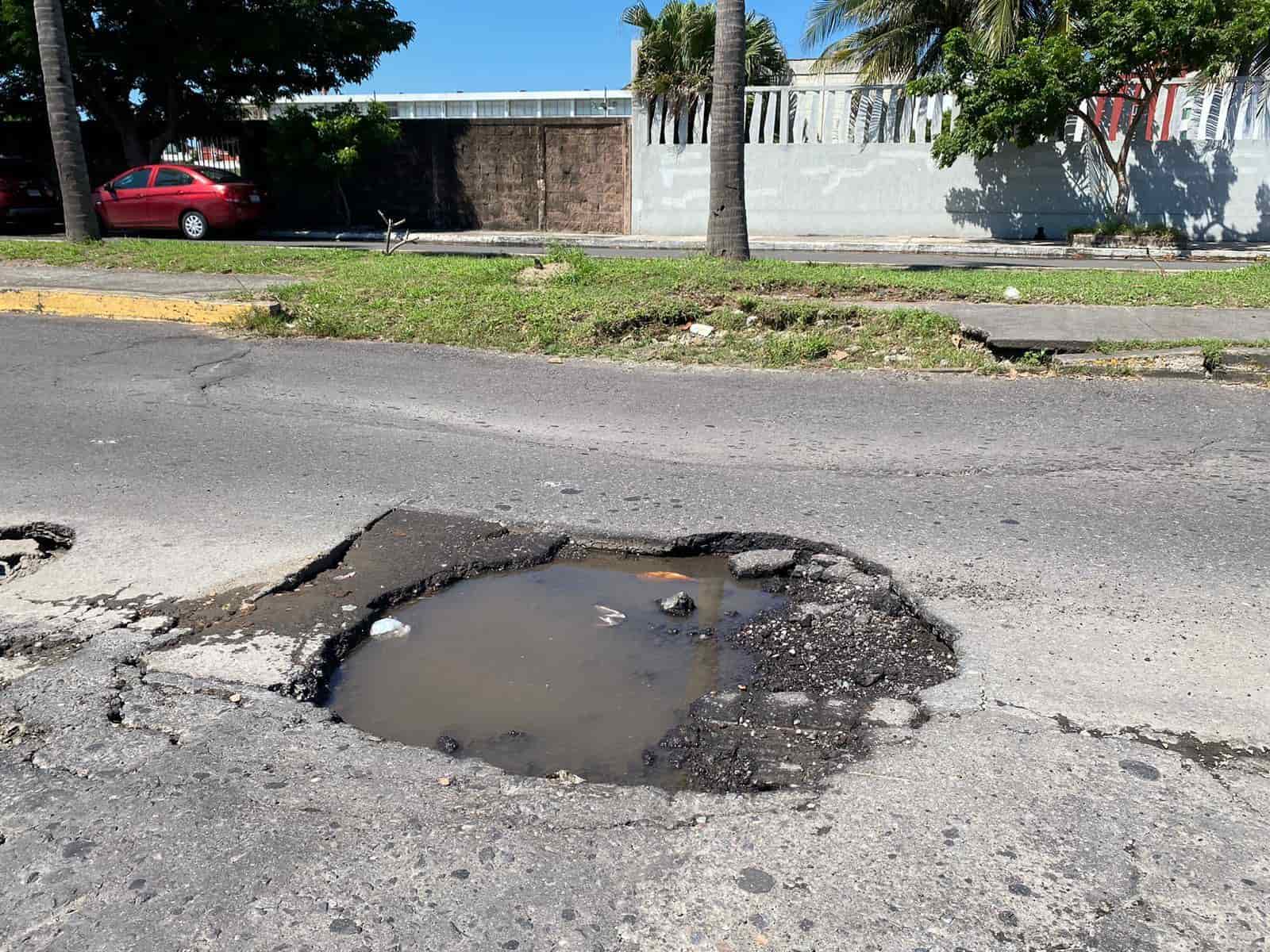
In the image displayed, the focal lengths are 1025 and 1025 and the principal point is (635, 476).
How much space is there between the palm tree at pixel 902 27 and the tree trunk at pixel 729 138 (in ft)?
36.4

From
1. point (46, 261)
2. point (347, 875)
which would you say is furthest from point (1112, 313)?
point (46, 261)

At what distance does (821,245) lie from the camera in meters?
19.4

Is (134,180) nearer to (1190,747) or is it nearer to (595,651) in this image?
(595,651)

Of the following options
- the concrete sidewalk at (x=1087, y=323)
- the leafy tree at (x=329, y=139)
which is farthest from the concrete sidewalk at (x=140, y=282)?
the leafy tree at (x=329, y=139)

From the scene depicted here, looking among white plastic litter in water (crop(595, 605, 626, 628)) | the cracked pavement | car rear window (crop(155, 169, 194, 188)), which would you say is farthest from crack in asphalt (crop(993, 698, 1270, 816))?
car rear window (crop(155, 169, 194, 188))

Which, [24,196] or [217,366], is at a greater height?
[24,196]

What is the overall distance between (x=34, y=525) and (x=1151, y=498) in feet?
16.9

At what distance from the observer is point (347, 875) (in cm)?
235

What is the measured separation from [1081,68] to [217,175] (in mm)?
15663

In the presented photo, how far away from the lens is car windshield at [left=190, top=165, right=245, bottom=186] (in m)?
19.5

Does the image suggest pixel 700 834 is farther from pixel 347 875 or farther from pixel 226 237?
pixel 226 237

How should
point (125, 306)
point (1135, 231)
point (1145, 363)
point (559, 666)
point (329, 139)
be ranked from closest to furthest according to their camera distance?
point (559, 666) → point (1145, 363) → point (125, 306) → point (1135, 231) → point (329, 139)

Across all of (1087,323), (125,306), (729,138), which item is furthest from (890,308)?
(125,306)

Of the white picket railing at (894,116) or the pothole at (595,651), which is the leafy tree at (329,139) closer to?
the white picket railing at (894,116)
